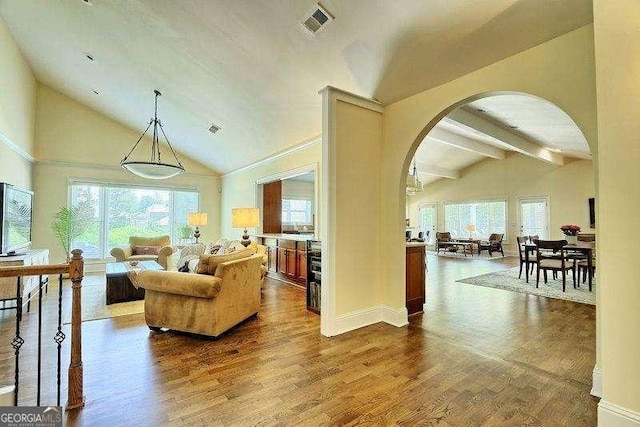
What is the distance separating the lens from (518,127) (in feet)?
22.1

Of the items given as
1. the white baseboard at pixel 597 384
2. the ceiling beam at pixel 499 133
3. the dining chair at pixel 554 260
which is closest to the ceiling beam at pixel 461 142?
the ceiling beam at pixel 499 133

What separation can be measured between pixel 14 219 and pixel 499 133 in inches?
363

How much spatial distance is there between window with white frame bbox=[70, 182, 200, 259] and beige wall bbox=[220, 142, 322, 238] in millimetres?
1032

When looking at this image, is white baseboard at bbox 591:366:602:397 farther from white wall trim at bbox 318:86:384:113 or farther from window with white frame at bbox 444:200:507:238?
window with white frame at bbox 444:200:507:238

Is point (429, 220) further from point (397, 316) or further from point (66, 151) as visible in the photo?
point (66, 151)

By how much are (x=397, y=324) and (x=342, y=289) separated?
0.81 meters

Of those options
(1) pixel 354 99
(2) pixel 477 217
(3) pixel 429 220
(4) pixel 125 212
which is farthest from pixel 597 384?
(3) pixel 429 220

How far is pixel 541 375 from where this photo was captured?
246cm

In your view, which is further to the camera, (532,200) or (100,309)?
(532,200)

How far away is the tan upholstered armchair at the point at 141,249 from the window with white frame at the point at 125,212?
0.77m

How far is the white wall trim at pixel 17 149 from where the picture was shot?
4922 millimetres

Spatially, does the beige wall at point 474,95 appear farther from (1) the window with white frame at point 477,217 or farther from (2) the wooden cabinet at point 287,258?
(1) the window with white frame at point 477,217

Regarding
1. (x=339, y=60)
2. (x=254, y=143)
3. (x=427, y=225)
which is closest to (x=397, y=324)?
(x=339, y=60)

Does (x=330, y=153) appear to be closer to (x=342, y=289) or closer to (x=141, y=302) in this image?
(x=342, y=289)
